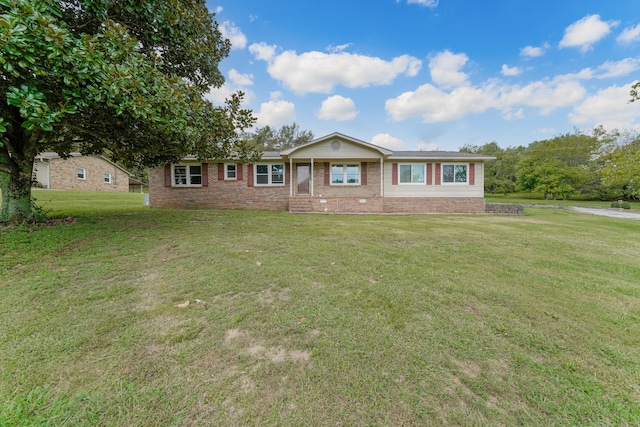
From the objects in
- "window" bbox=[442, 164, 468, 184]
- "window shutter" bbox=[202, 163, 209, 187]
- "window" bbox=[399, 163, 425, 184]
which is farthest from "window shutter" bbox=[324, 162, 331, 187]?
"window shutter" bbox=[202, 163, 209, 187]

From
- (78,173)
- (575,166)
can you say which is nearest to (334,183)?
(78,173)

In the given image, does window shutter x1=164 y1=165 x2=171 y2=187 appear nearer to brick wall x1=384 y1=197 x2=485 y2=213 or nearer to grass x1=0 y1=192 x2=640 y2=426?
grass x1=0 y1=192 x2=640 y2=426

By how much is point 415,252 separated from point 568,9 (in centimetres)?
1807

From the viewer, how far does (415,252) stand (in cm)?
521

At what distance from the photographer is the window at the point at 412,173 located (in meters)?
15.0

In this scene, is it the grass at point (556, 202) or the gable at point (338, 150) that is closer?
the gable at point (338, 150)

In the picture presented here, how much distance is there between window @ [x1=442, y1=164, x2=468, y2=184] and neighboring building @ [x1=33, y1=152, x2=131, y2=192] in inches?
1006

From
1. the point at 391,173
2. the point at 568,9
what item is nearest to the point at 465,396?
the point at 391,173

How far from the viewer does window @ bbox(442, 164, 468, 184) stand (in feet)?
49.0

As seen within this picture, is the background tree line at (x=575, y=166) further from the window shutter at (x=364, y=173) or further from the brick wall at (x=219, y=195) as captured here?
the brick wall at (x=219, y=195)

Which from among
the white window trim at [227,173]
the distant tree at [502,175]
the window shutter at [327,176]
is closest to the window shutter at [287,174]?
the window shutter at [327,176]

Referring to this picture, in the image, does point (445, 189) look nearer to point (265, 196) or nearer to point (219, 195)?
point (265, 196)

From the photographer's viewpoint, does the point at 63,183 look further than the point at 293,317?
Yes

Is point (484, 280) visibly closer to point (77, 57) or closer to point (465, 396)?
point (465, 396)
